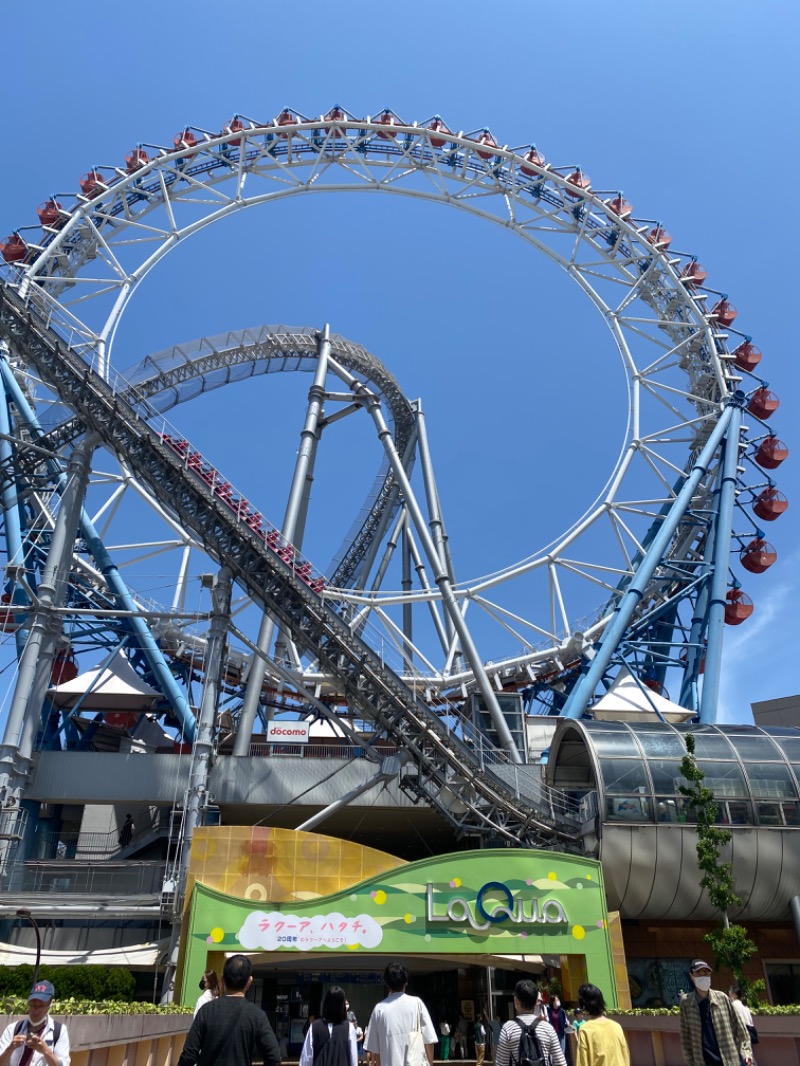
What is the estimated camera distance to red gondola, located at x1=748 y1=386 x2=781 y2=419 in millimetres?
39812

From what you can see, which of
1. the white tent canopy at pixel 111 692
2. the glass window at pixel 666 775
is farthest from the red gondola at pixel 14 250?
the glass window at pixel 666 775

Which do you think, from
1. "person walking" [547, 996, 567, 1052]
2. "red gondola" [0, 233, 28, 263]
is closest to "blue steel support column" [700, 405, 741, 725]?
"person walking" [547, 996, 567, 1052]

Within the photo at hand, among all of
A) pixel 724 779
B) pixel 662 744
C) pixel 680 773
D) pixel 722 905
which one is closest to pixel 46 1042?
pixel 722 905

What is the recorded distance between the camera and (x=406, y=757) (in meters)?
23.3

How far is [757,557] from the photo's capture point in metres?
39.3

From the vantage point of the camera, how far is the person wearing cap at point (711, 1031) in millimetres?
6348

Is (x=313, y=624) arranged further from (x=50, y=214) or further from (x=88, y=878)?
(x=50, y=214)

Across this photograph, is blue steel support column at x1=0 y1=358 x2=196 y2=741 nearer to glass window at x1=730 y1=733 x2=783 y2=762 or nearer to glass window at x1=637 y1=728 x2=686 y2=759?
glass window at x1=637 y1=728 x2=686 y2=759

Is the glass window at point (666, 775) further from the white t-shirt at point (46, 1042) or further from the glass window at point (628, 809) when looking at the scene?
the white t-shirt at point (46, 1042)

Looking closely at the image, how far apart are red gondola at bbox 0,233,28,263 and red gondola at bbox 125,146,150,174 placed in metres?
Result: 6.16

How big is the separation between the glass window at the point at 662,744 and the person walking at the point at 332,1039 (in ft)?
61.5

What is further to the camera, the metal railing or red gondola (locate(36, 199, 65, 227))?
red gondola (locate(36, 199, 65, 227))

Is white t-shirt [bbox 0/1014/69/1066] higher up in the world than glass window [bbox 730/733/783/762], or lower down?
lower down

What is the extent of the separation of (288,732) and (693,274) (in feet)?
96.6
